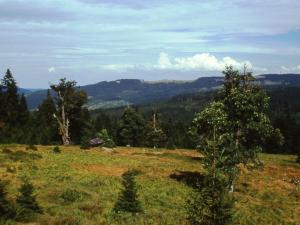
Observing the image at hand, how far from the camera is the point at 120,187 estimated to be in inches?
1620

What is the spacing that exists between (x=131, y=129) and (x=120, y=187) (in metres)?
63.9

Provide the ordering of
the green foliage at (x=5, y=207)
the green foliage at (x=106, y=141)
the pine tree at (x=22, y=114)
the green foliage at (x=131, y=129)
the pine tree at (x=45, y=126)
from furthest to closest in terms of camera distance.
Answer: the pine tree at (x=22, y=114)
the green foliage at (x=131, y=129)
the pine tree at (x=45, y=126)
the green foliage at (x=106, y=141)
the green foliage at (x=5, y=207)

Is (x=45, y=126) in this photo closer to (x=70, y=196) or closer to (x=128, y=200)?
(x=70, y=196)

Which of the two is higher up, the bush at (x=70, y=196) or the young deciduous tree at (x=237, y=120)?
the young deciduous tree at (x=237, y=120)

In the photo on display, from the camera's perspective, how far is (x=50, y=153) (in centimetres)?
6156

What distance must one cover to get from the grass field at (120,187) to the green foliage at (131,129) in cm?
4059

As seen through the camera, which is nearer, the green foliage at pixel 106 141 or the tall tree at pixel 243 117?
the tall tree at pixel 243 117

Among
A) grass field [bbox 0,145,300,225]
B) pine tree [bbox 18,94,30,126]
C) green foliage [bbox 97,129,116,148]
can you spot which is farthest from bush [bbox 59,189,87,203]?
pine tree [bbox 18,94,30,126]

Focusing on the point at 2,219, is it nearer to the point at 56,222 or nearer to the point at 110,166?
the point at 56,222

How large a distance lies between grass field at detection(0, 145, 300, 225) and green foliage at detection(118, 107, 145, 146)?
133 ft

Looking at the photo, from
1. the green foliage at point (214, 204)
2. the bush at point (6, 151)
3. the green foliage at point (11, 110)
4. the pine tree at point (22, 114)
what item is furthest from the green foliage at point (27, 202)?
the pine tree at point (22, 114)

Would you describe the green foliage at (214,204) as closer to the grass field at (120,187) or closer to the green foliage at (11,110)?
the grass field at (120,187)

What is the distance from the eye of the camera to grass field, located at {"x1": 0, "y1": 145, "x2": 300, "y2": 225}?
3048 cm

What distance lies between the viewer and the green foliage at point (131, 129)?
10494 cm
